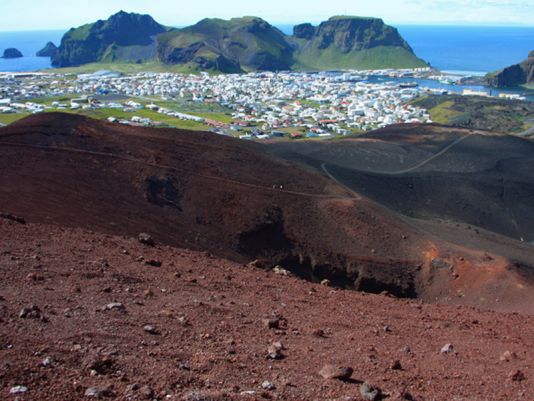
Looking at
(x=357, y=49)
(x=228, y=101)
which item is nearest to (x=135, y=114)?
(x=228, y=101)

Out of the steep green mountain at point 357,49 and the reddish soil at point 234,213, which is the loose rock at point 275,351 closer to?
the reddish soil at point 234,213

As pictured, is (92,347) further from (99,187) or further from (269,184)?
(269,184)

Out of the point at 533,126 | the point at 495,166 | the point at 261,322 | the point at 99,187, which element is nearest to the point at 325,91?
the point at 533,126

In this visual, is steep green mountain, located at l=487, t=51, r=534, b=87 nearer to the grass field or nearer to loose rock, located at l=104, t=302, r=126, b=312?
the grass field

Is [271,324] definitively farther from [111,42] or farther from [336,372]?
[111,42]

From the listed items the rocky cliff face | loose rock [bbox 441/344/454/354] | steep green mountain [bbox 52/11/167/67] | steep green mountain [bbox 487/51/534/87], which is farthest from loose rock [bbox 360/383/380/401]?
the rocky cliff face

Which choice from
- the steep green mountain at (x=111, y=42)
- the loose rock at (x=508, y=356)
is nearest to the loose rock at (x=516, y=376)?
the loose rock at (x=508, y=356)
